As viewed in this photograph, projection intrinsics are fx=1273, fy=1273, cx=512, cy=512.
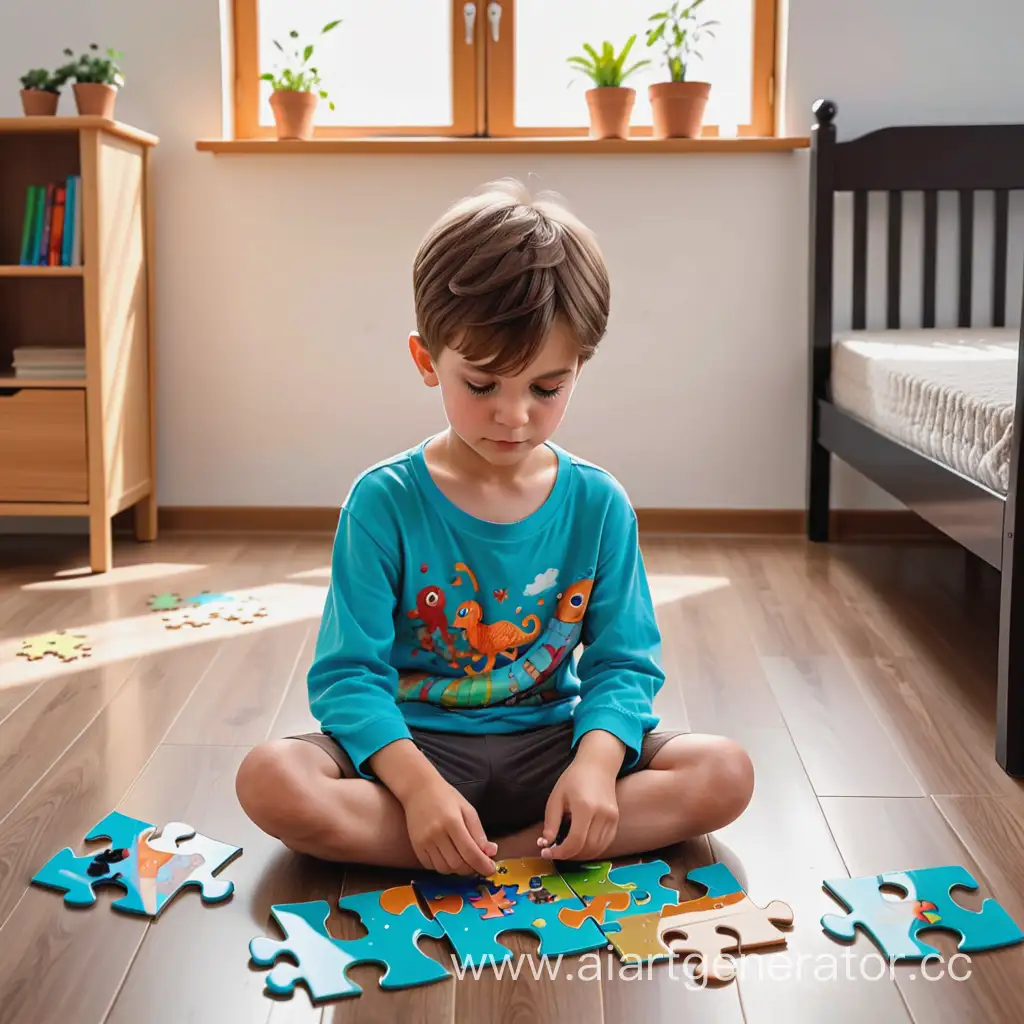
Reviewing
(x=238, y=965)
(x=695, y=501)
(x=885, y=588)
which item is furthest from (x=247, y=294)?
(x=238, y=965)

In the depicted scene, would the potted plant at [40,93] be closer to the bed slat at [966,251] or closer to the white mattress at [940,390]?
the white mattress at [940,390]

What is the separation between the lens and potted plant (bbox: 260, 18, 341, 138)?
9.53 feet

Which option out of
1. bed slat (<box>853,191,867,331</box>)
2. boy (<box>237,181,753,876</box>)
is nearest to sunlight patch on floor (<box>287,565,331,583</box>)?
boy (<box>237,181,753,876</box>)

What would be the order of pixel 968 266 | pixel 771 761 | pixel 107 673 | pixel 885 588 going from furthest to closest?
pixel 968 266 < pixel 885 588 < pixel 107 673 < pixel 771 761

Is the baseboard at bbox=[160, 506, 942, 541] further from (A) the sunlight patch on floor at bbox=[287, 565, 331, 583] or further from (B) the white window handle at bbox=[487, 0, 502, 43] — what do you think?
A: (B) the white window handle at bbox=[487, 0, 502, 43]

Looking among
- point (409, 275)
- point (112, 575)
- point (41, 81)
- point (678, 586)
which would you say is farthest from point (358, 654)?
point (41, 81)

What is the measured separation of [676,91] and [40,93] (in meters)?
1.38

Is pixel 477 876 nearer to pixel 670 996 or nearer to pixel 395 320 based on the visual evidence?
pixel 670 996

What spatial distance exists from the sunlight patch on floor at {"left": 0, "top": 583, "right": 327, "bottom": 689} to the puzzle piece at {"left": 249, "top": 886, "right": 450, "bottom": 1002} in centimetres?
91

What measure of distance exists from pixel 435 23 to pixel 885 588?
167 centimetres

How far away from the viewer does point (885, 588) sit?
2.50m

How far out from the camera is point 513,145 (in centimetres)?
290

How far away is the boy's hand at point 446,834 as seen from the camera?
1.18 m

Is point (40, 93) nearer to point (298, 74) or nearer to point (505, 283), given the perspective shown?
point (298, 74)
